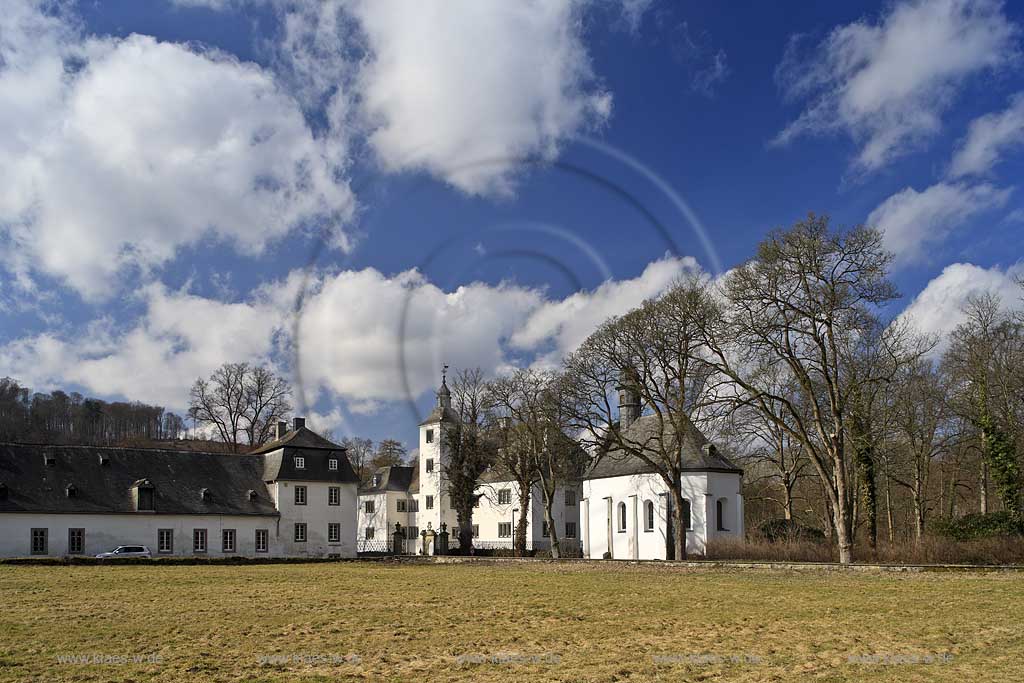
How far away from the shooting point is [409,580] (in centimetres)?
3228

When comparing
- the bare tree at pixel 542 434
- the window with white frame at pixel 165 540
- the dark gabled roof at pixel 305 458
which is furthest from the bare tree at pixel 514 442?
the window with white frame at pixel 165 540

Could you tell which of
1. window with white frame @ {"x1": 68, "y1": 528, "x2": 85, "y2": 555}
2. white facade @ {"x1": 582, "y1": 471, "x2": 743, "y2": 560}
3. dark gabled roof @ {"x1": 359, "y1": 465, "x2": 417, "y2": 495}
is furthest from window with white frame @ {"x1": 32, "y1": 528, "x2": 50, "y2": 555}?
dark gabled roof @ {"x1": 359, "y1": 465, "x2": 417, "y2": 495}

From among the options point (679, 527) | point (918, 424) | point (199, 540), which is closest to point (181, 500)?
point (199, 540)

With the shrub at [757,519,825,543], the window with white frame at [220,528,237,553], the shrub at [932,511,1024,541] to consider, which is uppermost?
the shrub at [932,511,1024,541]

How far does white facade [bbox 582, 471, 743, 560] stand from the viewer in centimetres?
5222

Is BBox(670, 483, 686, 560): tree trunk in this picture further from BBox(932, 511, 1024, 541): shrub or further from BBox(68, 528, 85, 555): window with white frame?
BBox(68, 528, 85, 555): window with white frame

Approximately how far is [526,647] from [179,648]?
17.8 feet

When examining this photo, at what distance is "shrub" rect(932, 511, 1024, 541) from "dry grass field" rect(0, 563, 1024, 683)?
824 cm

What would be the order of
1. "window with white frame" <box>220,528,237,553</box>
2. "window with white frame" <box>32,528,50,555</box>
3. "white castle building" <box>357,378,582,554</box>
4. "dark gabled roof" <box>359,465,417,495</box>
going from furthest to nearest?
"dark gabled roof" <box>359,465,417,495</box>
"white castle building" <box>357,378,582,554</box>
"window with white frame" <box>220,528,237,553</box>
"window with white frame" <box>32,528,50,555</box>

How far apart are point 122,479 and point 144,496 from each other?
1.95 m

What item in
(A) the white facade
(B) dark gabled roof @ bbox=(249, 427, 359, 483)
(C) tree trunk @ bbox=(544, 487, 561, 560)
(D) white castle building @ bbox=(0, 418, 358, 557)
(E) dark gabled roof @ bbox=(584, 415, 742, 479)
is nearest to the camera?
(D) white castle building @ bbox=(0, 418, 358, 557)

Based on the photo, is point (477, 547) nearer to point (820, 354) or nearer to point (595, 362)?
point (595, 362)

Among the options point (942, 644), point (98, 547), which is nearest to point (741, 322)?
point (942, 644)

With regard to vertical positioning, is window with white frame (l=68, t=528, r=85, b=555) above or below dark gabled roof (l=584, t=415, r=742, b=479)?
below
